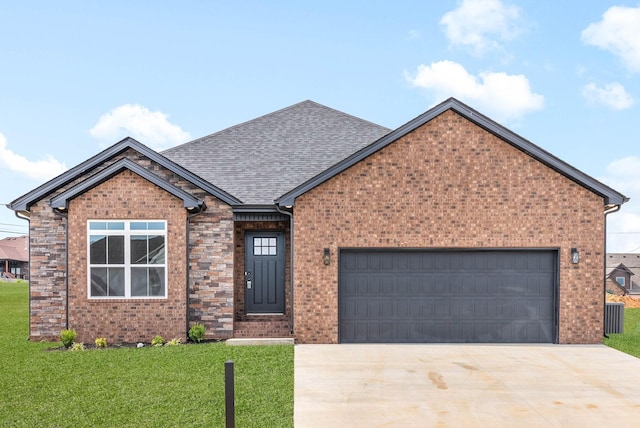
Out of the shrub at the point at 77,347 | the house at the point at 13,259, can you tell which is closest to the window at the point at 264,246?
the shrub at the point at 77,347

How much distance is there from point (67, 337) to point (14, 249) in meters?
67.3

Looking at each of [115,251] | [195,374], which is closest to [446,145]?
[195,374]

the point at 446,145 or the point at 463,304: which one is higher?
the point at 446,145

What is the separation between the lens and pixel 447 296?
11.6 meters

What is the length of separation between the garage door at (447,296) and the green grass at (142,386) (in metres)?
2.25

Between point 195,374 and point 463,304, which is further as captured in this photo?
point 463,304

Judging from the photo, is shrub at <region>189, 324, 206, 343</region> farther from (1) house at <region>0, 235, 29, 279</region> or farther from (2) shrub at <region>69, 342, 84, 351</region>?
(1) house at <region>0, 235, 29, 279</region>

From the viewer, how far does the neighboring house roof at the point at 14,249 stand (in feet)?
212

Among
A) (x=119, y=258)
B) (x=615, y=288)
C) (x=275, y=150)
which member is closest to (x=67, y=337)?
(x=119, y=258)

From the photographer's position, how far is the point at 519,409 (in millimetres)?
6922

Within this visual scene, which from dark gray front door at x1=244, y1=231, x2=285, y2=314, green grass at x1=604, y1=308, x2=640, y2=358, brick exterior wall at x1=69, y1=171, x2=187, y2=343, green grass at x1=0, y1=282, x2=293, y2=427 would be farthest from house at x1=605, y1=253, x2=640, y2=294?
brick exterior wall at x1=69, y1=171, x2=187, y2=343

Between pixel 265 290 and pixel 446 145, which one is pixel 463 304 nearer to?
pixel 446 145

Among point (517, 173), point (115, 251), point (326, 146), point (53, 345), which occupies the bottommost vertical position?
point (53, 345)

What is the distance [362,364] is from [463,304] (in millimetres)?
3430
